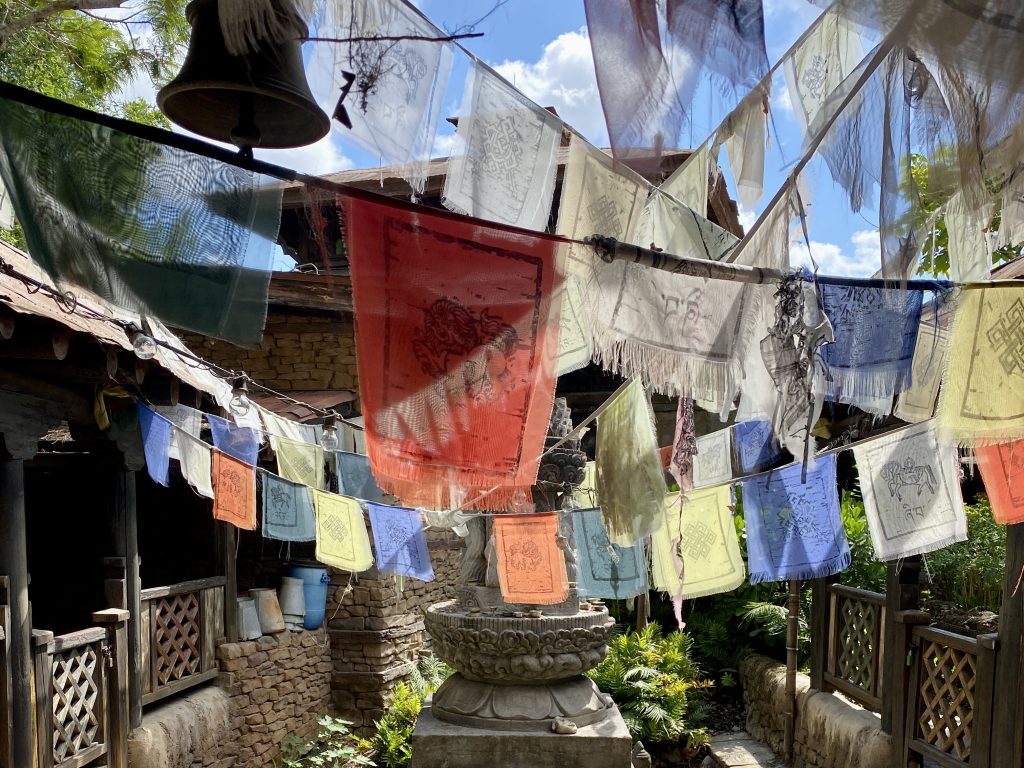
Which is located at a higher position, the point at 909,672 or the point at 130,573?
the point at 130,573

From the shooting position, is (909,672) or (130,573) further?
(130,573)

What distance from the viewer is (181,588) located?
288 inches

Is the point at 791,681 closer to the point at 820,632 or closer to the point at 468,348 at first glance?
the point at 820,632

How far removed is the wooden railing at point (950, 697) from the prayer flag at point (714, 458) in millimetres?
1704

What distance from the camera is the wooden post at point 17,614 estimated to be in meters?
4.78

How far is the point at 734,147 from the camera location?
351cm

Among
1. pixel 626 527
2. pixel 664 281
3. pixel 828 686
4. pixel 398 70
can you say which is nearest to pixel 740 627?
pixel 828 686

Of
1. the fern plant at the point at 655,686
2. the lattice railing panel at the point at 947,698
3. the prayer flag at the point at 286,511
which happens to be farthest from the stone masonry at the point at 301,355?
the lattice railing panel at the point at 947,698

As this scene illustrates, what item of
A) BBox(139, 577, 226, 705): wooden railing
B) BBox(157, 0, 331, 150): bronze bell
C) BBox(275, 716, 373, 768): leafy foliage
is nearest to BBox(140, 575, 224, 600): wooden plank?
BBox(139, 577, 226, 705): wooden railing

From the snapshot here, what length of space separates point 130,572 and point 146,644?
80 cm

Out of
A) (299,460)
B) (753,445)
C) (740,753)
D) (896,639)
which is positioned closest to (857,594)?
(896,639)

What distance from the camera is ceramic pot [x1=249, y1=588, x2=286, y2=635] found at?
8891mm

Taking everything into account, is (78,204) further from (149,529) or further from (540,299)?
(149,529)

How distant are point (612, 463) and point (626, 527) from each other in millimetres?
336
